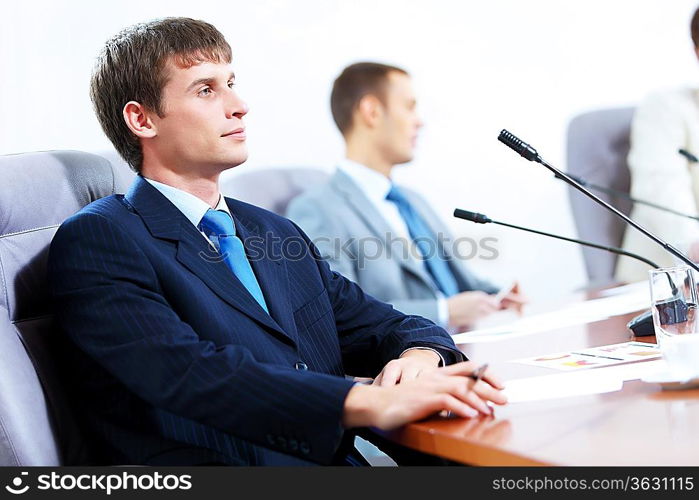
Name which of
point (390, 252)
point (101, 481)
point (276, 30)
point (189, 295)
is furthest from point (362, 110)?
point (101, 481)

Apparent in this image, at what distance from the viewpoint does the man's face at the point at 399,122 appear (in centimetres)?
310

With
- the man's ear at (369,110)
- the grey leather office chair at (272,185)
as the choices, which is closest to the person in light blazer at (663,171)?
the man's ear at (369,110)

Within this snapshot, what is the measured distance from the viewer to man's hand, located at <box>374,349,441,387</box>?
121 cm

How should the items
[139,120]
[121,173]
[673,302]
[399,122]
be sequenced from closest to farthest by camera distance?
1. [673,302]
2. [139,120]
3. [121,173]
4. [399,122]

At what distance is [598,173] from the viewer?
9.67ft

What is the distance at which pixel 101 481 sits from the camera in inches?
41.7

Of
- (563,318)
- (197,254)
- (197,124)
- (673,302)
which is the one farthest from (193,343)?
(563,318)

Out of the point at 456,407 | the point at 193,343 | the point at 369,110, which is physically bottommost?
the point at 456,407

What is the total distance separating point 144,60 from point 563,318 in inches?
43.4

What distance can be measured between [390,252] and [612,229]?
845 millimetres

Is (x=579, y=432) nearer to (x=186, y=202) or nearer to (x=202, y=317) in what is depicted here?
(x=202, y=317)

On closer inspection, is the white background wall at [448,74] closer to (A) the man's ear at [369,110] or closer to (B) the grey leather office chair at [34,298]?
(A) the man's ear at [369,110]

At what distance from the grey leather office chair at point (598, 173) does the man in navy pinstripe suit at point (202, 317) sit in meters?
1.61

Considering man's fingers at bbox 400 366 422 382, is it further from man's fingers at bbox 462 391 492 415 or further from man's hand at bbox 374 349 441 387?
man's fingers at bbox 462 391 492 415
